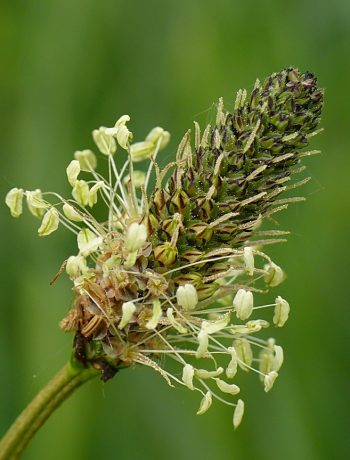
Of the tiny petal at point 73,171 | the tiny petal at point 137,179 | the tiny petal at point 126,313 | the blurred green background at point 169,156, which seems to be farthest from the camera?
the blurred green background at point 169,156

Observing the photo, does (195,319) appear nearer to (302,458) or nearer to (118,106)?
(302,458)

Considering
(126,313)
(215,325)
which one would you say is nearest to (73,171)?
(126,313)

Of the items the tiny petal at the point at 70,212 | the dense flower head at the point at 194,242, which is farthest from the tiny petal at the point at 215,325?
the tiny petal at the point at 70,212

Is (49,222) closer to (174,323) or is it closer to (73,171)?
(73,171)

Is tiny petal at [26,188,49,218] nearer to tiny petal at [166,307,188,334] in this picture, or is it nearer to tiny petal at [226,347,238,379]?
tiny petal at [166,307,188,334]

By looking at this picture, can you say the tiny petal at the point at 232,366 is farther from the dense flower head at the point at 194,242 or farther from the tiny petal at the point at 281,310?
the tiny petal at the point at 281,310
